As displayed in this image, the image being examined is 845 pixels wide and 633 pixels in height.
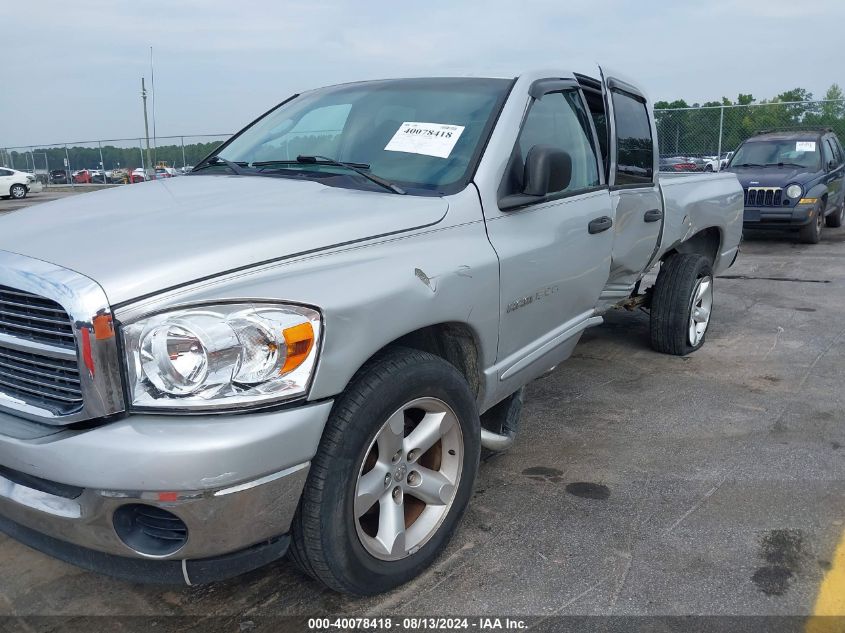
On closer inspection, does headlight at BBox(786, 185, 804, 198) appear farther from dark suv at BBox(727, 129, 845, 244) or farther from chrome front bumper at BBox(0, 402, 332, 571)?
chrome front bumper at BBox(0, 402, 332, 571)

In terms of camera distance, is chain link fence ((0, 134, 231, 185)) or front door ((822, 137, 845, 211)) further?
chain link fence ((0, 134, 231, 185))

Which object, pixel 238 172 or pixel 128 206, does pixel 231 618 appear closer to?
pixel 128 206

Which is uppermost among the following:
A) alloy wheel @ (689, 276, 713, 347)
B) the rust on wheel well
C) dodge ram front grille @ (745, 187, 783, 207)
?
the rust on wheel well

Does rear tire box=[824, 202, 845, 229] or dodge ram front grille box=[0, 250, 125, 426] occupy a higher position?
dodge ram front grille box=[0, 250, 125, 426]

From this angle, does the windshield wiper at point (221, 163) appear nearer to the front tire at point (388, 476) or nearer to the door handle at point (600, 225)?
the front tire at point (388, 476)

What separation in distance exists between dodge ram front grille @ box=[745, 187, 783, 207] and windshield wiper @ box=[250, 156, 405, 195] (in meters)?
9.65

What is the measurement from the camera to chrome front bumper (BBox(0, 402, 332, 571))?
181 cm

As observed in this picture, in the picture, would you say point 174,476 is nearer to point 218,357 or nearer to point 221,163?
point 218,357

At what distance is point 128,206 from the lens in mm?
2611

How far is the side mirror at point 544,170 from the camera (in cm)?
281

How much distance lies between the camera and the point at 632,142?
168 inches

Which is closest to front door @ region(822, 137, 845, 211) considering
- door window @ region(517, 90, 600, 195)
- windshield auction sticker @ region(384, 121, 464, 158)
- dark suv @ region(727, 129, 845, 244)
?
dark suv @ region(727, 129, 845, 244)

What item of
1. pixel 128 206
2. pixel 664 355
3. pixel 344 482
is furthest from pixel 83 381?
pixel 664 355

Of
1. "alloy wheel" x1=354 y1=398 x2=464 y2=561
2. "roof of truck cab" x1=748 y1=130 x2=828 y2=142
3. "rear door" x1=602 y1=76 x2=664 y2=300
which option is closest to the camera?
"alloy wheel" x1=354 y1=398 x2=464 y2=561
